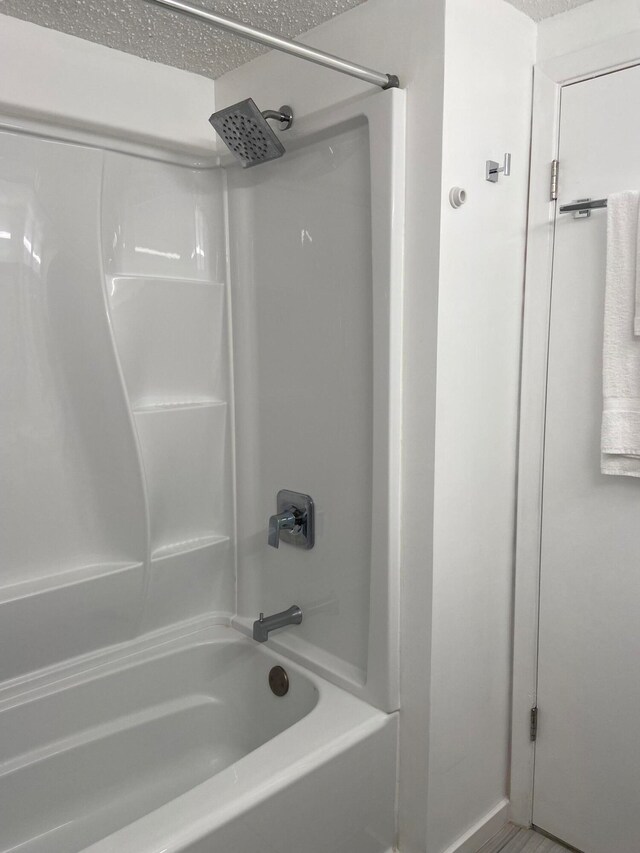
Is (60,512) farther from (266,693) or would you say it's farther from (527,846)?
(527,846)

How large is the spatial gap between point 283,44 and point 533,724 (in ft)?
5.96

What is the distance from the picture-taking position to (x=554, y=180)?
1674 mm

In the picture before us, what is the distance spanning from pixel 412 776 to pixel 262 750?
1.43 feet

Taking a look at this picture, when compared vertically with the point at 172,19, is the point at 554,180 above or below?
below

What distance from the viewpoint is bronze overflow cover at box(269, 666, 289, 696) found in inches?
74.7

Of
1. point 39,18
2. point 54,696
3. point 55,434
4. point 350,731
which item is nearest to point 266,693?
point 350,731

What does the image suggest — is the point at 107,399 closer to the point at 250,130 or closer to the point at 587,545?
the point at 250,130

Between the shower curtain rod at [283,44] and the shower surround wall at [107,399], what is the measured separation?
738 millimetres

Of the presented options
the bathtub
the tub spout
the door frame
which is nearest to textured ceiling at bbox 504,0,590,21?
the door frame

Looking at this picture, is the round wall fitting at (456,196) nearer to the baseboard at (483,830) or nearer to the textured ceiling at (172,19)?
the textured ceiling at (172,19)

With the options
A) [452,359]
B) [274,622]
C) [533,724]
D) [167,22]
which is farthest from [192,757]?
[167,22]

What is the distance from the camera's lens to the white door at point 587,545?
5.27ft

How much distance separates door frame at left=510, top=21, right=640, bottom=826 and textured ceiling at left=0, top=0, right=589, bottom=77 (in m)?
0.16

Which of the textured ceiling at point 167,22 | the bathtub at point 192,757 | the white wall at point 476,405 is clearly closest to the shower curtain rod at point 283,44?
the white wall at point 476,405
